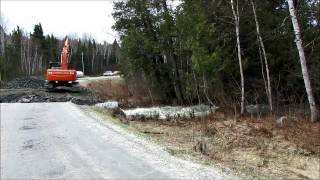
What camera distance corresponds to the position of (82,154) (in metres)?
12.4

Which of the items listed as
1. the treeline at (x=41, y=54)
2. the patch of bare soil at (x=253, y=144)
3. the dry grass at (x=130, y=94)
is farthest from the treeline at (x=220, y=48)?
the treeline at (x=41, y=54)

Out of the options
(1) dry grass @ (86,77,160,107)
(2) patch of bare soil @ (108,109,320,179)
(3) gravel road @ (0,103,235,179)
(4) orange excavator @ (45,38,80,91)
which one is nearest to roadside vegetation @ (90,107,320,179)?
(2) patch of bare soil @ (108,109,320,179)

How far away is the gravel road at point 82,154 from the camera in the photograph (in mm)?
10258

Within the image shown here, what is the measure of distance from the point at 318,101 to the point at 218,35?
22.5 ft

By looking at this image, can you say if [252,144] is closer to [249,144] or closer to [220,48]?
[249,144]

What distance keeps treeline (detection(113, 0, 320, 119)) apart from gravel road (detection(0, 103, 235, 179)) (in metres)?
11.0

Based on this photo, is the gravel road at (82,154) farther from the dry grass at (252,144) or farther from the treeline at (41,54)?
the treeline at (41,54)

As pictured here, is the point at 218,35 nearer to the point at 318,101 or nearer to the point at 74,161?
the point at 318,101

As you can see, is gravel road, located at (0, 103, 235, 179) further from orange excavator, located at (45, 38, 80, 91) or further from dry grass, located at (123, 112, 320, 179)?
orange excavator, located at (45, 38, 80, 91)

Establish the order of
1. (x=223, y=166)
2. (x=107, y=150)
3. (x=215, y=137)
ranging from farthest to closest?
(x=215, y=137) < (x=107, y=150) < (x=223, y=166)

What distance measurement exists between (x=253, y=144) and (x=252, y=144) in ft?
0.10

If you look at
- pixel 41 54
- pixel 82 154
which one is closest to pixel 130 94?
pixel 82 154

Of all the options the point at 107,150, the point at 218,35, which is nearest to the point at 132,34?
the point at 218,35

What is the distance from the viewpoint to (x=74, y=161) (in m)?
11.5
